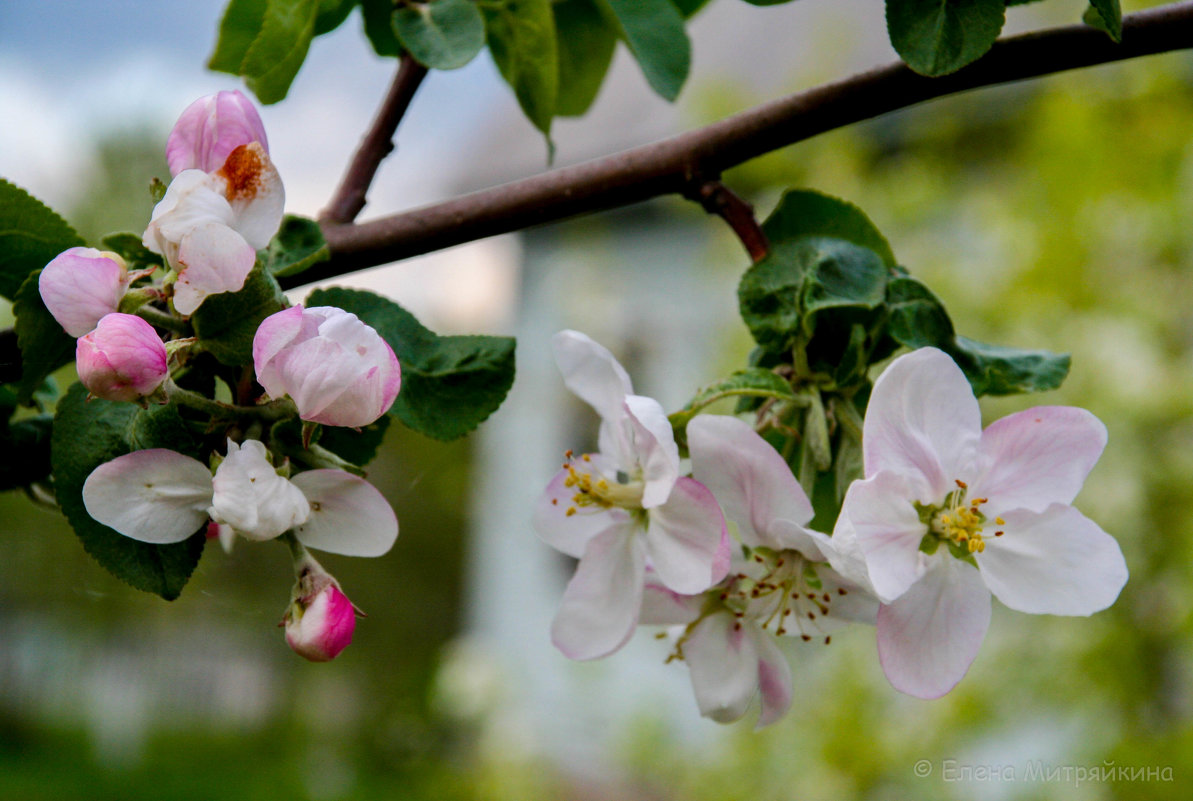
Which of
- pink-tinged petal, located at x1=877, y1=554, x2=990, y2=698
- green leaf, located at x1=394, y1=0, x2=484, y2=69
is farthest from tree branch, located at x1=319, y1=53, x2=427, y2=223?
pink-tinged petal, located at x1=877, y1=554, x2=990, y2=698

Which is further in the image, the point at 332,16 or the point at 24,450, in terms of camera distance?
the point at 332,16

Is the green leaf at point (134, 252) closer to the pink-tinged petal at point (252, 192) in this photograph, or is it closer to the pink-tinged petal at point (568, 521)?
the pink-tinged petal at point (252, 192)

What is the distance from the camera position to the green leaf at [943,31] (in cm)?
46

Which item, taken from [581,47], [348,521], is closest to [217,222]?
[348,521]

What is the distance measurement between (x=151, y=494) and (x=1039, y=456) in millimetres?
382

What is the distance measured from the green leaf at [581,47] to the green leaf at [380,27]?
14 cm

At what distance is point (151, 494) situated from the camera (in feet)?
1.22

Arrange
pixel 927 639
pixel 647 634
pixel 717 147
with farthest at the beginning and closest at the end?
pixel 647 634 < pixel 717 147 < pixel 927 639

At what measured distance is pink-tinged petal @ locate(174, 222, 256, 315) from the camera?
36 centimetres

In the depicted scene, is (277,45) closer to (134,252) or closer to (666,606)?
(134,252)

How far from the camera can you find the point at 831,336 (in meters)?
0.53

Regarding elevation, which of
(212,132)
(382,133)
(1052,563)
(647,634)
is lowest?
(647,634)

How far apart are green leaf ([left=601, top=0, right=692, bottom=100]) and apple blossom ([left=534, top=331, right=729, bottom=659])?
23 centimetres

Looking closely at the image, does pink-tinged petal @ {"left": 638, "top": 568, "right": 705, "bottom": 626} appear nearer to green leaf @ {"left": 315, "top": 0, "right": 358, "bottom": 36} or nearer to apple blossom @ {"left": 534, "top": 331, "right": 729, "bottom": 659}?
apple blossom @ {"left": 534, "top": 331, "right": 729, "bottom": 659}
